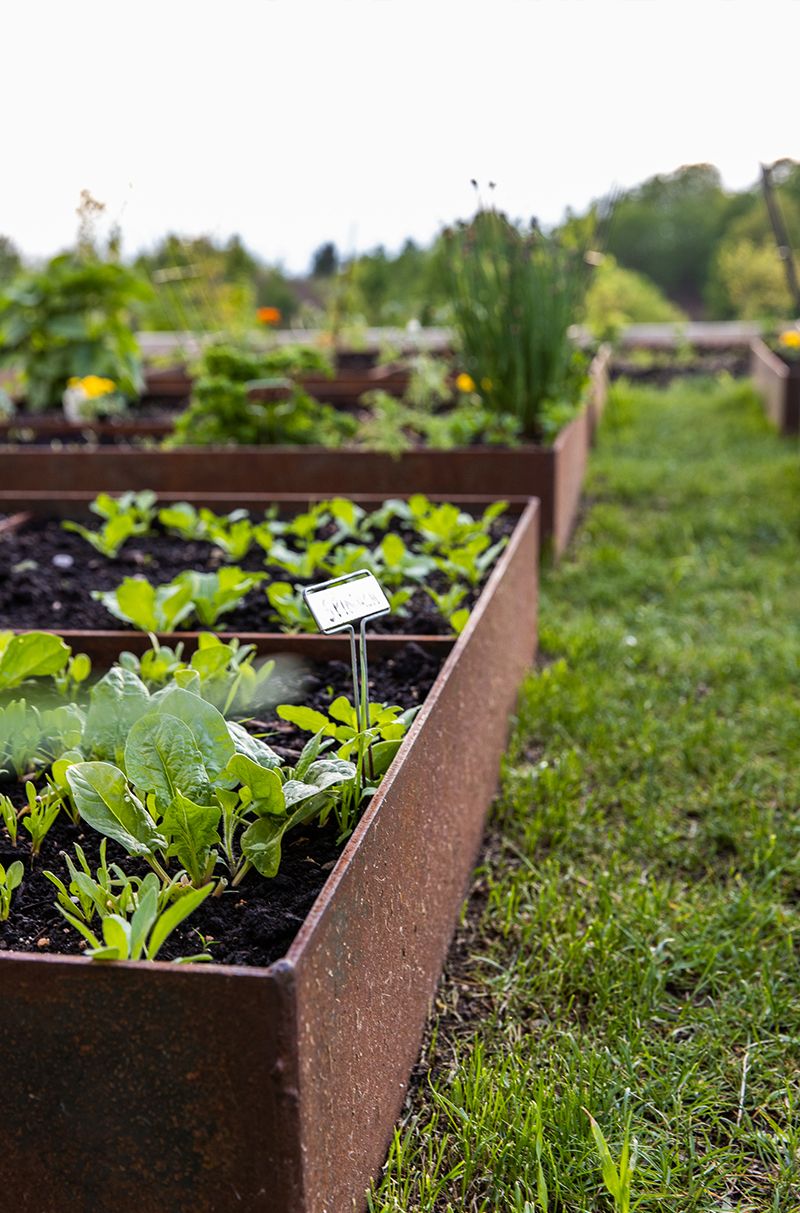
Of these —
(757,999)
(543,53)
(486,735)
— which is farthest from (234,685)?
(543,53)

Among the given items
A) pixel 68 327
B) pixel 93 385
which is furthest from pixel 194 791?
pixel 68 327

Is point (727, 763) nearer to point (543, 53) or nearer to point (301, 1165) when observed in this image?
point (301, 1165)

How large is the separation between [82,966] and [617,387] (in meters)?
6.42

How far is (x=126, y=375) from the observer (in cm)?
503

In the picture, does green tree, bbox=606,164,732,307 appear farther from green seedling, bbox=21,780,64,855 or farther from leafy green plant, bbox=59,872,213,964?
leafy green plant, bbox=59,872,213,964

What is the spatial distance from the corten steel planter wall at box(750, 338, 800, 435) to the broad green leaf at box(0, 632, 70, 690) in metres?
4.40

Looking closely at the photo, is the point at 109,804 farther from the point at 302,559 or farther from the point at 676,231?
the point at 676,231

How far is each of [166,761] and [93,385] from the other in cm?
374

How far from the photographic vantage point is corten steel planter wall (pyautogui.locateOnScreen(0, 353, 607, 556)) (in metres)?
3.58

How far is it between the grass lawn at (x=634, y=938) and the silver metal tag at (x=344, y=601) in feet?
1.94

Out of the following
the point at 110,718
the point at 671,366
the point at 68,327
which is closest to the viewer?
the point at 110,718

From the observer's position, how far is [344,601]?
1310 millimetres

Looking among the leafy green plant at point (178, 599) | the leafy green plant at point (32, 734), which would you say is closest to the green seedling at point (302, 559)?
the leafy green plant at point (178, 599)

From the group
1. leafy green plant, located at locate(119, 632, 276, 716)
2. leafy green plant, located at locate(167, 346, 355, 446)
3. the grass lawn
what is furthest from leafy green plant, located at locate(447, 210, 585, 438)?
leafy green plant, located at locate(119, 632, 276, 716)
